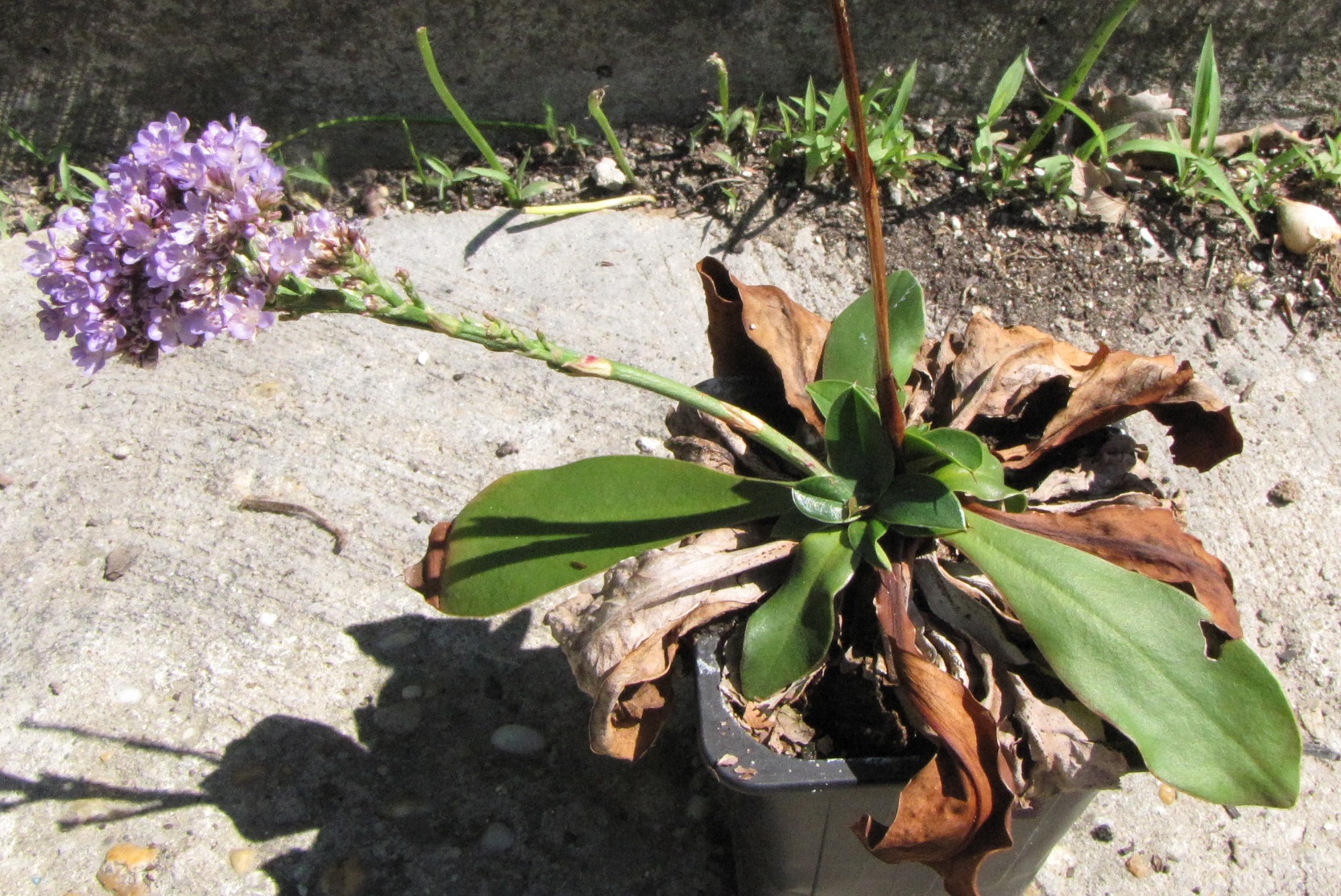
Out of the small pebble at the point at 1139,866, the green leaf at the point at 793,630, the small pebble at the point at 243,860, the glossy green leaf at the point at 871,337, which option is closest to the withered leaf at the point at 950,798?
the green leaf at the point at 793,630

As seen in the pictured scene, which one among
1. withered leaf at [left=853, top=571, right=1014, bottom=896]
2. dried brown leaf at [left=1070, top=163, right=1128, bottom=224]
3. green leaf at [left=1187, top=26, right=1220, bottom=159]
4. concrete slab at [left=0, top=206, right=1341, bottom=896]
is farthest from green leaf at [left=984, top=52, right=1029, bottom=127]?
withered leaf at [left=853, top=571, right=1014, bottom=896]

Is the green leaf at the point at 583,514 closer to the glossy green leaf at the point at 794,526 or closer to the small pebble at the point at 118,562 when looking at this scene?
the glossy green leaf at the point at 794,526

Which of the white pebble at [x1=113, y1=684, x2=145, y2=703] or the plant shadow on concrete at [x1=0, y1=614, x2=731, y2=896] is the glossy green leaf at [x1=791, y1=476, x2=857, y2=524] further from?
the white pebble at [x1=113, y1=684, x2=145, y2=703]

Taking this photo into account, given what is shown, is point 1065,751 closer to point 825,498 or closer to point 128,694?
point 825,498

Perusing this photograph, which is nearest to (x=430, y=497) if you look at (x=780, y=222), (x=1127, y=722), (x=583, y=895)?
(x=583, y=895)

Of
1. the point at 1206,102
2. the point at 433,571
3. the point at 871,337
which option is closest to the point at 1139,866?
the point at 871,337

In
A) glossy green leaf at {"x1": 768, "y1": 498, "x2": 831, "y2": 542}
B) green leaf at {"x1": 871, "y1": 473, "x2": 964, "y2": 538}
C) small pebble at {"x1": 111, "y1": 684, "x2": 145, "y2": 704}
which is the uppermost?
green leaf at {"x1": 871, "y1": 473, "x2": 964, "y2": 538}
